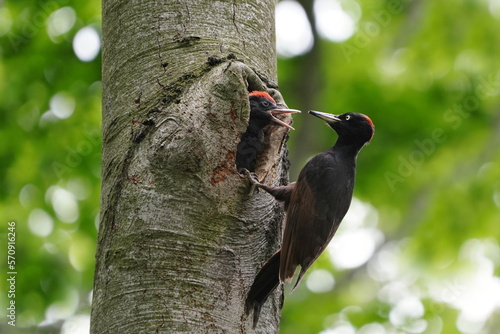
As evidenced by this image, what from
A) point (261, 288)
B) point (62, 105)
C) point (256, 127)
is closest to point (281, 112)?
point (256, 127)

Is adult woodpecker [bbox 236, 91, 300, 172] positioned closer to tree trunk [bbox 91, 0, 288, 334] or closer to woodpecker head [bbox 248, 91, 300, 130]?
woodpecker head [bbox 248, 91, 300, 130]

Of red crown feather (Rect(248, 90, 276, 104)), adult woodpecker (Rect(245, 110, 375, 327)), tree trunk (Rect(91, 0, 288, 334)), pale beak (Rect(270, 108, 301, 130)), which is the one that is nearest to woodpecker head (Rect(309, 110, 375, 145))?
adult woodpecker (Rect(245, 110, 375, 327))

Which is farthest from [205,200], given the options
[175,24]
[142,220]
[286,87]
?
[286,87]

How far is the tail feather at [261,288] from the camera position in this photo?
9.21ft

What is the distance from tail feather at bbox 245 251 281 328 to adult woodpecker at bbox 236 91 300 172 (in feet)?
3.14

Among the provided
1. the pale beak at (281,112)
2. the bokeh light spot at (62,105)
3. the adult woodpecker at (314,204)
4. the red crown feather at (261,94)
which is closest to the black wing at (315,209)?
the adult woodpecker at (314,204)

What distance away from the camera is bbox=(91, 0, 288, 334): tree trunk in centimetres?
266

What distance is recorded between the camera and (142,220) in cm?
277

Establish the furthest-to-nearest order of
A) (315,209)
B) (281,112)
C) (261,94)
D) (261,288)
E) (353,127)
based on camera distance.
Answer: (353,127)
(281,112)
(315,209)
(261,94)
(261,288)

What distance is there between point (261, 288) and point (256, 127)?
5.04 ft

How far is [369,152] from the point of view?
7.36 m

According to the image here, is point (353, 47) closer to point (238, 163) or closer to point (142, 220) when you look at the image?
point (238, 163)

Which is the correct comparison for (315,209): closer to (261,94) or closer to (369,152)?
(261,94)

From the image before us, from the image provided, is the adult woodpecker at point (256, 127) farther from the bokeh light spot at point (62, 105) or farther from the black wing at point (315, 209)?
the bokeh light spot at point (62, 105)
